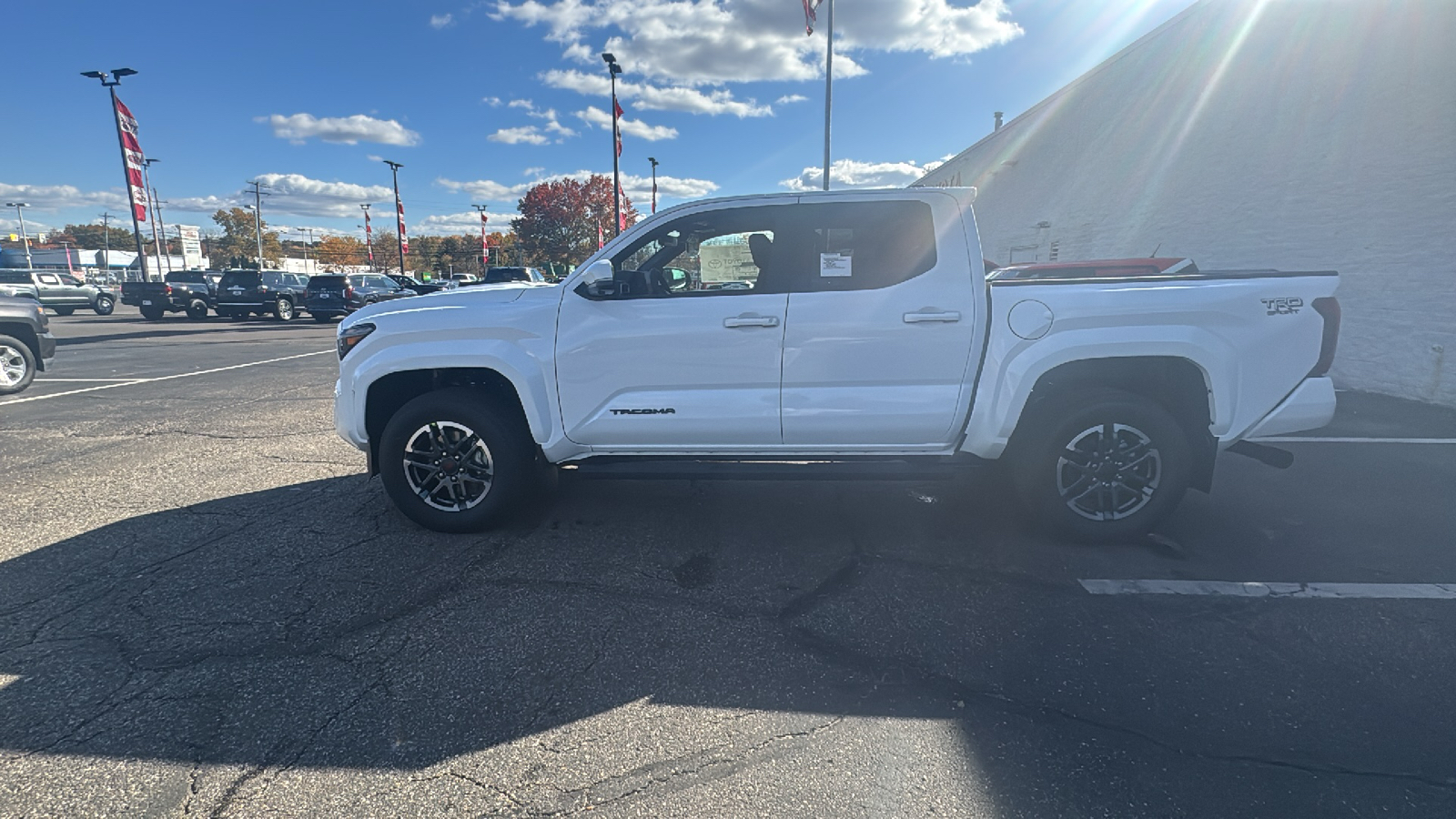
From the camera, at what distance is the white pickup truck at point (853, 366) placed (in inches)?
141

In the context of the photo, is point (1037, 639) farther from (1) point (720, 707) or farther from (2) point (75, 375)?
(2) point (75, 375)

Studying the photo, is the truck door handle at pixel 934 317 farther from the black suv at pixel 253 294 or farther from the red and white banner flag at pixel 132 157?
the red and white banner flag at pixel 132 157

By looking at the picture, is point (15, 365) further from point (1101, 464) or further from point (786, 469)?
point (1101, 464)

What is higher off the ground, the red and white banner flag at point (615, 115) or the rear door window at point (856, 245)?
the red and white banner flag at point (615, 115)

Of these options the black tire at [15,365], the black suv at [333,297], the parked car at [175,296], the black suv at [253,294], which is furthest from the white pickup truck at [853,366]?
the parked car at [175,296]

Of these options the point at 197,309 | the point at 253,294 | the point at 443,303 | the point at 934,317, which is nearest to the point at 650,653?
the point at 934,317

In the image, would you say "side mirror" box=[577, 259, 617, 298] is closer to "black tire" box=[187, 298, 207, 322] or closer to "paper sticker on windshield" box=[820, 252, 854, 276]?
"paper sticker on windshield" box=[820, 252, 854, 276]

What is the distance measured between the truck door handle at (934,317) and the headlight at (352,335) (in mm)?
3114

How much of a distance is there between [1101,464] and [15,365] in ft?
40.6

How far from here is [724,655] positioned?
277 cm

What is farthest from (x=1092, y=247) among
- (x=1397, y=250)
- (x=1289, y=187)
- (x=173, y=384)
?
(x=173, y=384)

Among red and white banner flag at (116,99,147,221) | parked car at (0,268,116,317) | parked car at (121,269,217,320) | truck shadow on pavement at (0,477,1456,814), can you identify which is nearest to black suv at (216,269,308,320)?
parked car at (121,269,217,320)

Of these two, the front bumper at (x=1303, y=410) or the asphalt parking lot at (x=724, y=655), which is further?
the front bumper at (x=1303, y=410)

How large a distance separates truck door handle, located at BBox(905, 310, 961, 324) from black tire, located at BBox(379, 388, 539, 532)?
2290mm
